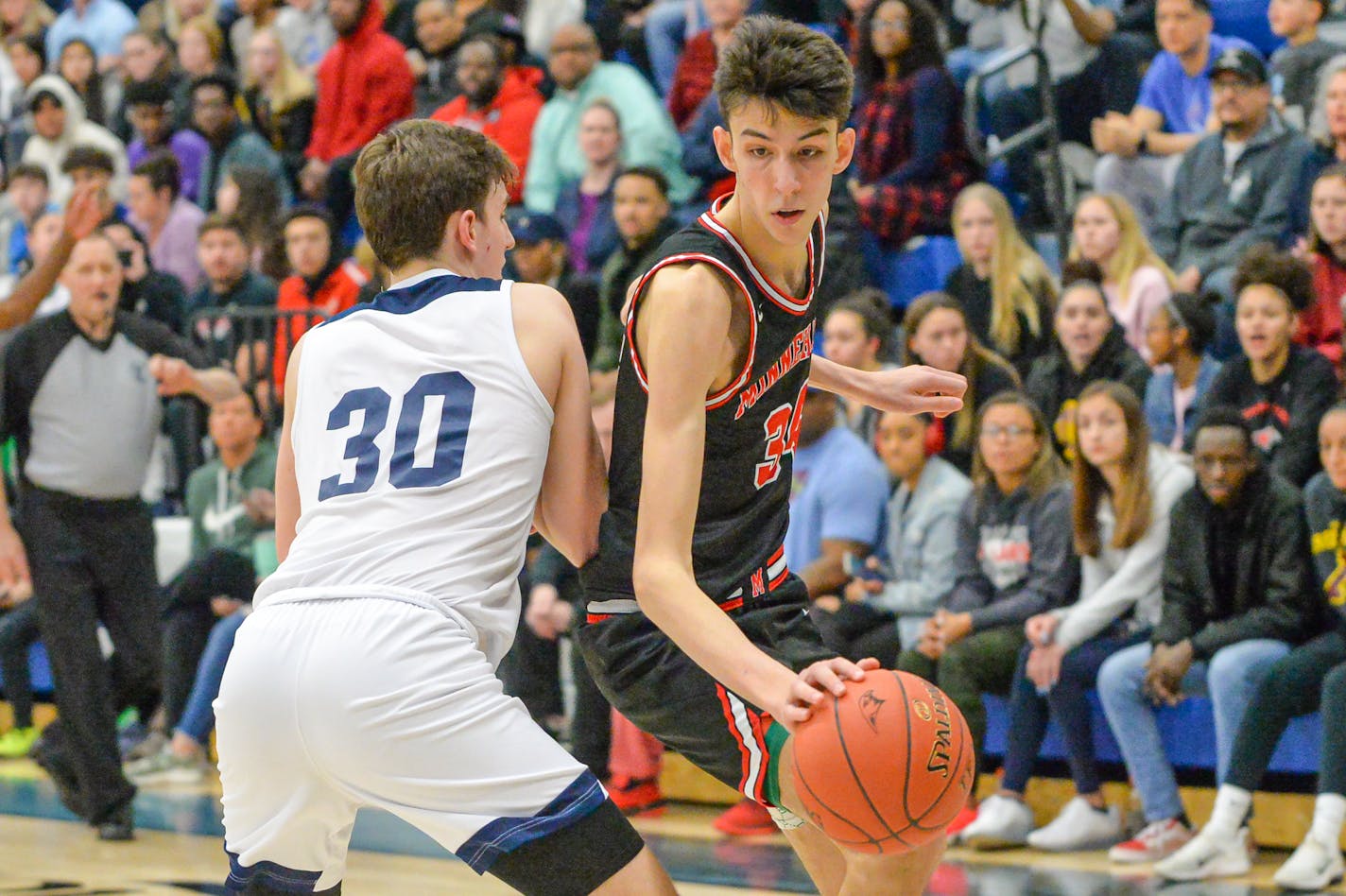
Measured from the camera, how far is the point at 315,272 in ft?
28.6

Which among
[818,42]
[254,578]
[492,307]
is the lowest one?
[254,578]

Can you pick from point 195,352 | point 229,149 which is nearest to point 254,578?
point 195,352

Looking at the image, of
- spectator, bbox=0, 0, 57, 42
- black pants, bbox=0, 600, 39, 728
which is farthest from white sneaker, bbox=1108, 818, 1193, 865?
spectator, bbox=0, 0, 57, 42

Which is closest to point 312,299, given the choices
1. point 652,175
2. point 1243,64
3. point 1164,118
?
point 652,175

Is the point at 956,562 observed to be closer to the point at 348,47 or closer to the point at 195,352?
the point at 195,352

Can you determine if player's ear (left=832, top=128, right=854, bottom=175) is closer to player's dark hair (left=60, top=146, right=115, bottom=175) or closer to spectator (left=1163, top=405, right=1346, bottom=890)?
spectator (left=1163, top=405, right=1346, bottom=890)

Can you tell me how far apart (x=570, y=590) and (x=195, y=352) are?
174 cm

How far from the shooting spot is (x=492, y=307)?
9.65 feet

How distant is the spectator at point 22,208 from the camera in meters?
10.9

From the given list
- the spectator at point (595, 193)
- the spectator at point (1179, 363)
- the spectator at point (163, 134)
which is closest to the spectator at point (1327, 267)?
the spectator at point (1179, 363)

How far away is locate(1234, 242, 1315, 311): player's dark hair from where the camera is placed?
20.7 ft

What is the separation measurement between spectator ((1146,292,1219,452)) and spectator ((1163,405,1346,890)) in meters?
1.04

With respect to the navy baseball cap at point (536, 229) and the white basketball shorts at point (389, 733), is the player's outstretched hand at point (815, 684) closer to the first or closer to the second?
the white basketball shorts at point (389, 733)

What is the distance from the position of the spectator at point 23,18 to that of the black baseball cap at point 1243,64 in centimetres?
942
